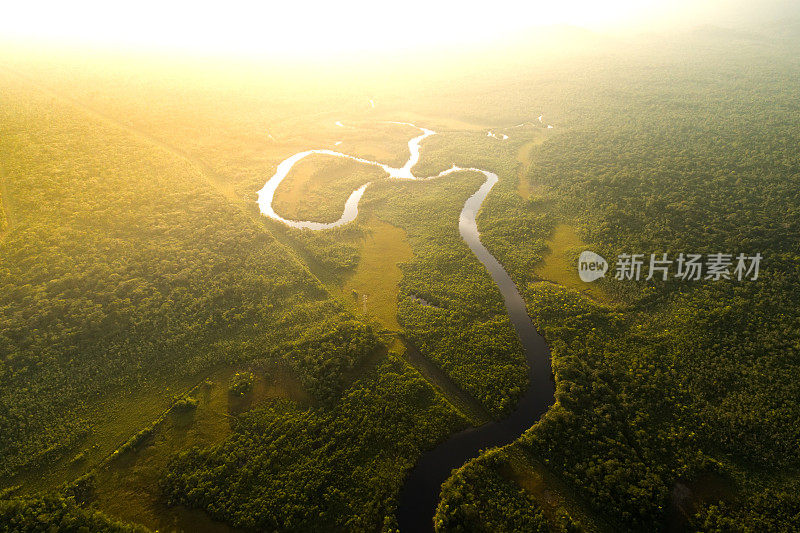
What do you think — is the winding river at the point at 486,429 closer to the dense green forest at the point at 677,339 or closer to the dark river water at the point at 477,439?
the dark river water at the point at 477,439

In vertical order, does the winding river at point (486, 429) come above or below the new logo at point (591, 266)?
below

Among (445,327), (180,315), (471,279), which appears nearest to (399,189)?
(471,279)

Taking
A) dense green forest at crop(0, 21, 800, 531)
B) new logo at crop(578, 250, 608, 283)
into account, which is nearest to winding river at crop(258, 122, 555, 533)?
dense green forest at crop(0, 21, 800, 531)

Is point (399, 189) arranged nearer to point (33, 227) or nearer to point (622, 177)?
point (622, 177)

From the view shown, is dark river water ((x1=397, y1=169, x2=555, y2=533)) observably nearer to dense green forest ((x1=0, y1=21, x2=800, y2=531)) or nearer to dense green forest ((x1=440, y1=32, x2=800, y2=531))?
dense green forest ((x1=0, y1=21, x2=800, y2=531))

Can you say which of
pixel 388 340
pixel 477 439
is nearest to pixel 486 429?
pixel 477 439

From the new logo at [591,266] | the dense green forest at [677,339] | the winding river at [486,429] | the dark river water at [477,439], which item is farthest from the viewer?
the new logo at [591,266]

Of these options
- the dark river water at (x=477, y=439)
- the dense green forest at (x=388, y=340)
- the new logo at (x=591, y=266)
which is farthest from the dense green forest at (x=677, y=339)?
the new logo at (x=591, y=266)
